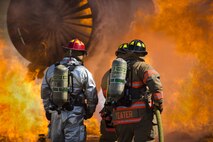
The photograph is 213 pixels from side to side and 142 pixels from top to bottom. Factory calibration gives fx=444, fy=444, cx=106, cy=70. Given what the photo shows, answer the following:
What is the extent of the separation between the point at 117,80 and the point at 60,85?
0.82 meters

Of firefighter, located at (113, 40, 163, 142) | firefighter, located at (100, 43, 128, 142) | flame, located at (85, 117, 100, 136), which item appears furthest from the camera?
flame, located at (85, 117, 100, 136)

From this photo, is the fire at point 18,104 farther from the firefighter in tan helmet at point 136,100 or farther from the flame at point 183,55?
the firefighter in tan helmet at point 136,100

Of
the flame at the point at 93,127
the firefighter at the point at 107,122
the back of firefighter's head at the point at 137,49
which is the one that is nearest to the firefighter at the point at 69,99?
the firefighter at the point at 107,122

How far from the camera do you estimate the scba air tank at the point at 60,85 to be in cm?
630

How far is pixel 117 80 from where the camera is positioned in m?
6.13

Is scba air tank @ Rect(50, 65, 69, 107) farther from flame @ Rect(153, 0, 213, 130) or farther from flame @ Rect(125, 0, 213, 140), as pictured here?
flame @ Rect(153, 0, 213, 130)

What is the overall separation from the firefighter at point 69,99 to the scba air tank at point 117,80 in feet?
1.48

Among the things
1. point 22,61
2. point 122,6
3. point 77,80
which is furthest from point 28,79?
point 77,80

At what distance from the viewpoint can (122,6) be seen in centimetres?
1115

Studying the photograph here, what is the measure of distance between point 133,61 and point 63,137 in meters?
1.50

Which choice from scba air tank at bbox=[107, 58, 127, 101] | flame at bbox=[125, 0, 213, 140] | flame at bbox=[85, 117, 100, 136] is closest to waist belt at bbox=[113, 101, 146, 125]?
scba air tank at bbox=[107, 58, 127, 101]

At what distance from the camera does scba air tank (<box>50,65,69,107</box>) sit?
20.7 ft

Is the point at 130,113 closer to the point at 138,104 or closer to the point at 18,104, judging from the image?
the point at 138,104

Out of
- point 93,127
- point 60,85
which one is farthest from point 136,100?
point 93,127
